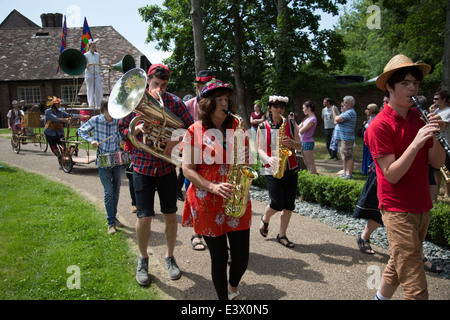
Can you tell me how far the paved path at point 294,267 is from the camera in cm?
345

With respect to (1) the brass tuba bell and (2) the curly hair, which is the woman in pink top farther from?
(1) the brass tuba bell

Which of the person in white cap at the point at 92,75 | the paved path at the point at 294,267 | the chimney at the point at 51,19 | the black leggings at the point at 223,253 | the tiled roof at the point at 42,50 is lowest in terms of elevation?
Result: the paved path at the point at 294,267

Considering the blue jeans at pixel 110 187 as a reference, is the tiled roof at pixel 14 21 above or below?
above

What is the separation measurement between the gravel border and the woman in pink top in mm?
1634

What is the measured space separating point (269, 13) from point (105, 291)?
56.2ft

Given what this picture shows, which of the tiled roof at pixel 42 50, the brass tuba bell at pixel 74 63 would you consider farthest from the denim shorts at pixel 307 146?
the tiled roof at pixel 42 50

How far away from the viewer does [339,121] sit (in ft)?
27.4

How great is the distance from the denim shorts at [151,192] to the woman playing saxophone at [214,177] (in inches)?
30.1

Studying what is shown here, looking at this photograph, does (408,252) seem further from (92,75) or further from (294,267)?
(92,75)

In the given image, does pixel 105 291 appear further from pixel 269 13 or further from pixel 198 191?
pixel 269 13

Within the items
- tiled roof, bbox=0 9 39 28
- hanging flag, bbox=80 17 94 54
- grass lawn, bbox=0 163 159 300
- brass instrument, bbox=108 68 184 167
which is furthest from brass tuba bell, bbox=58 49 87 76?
tiled roof, bbox=0 9 39 28

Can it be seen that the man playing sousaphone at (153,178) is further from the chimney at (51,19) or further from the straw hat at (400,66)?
the chimney at (51,19)

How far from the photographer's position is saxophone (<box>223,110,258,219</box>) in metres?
2.68

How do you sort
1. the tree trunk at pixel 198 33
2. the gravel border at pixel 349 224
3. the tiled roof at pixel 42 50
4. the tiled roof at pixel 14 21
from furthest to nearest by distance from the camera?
1. the tiled roof at pixel 14 21
2. the tiled roof at pixel 42 50
3. the tree trunk at pixel 198 33
4. the gravel border at pixel 349 224
